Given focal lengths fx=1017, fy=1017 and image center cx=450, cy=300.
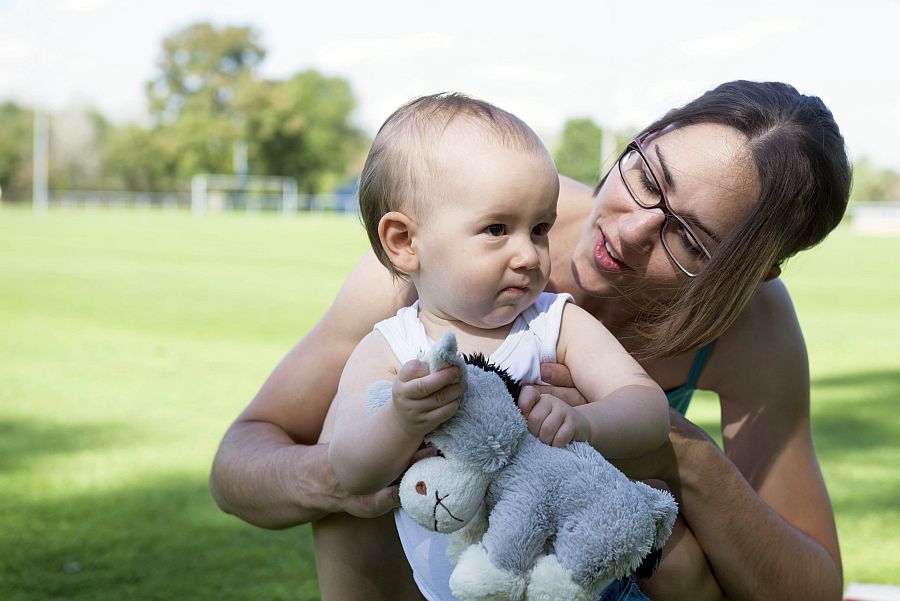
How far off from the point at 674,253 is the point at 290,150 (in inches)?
2840

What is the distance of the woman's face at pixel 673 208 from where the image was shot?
250 centimetres

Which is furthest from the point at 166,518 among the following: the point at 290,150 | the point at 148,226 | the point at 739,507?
the point at 290,150

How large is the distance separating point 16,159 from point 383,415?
78.4 meters

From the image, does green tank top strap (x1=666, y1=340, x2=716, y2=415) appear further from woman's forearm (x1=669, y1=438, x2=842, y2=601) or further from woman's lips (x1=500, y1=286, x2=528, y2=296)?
woman's lips (x1=500, y1=286, x2=528, y2=296)

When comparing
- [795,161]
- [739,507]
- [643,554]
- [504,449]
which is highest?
[795,161]

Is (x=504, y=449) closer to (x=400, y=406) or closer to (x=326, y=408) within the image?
(x=400, y=406)

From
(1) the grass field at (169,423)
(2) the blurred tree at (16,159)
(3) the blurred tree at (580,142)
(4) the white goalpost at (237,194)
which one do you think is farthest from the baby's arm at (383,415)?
(2) the blurred tree at (16,159)

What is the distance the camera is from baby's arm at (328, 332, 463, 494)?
1615mm

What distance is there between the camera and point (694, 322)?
2422 millimetres

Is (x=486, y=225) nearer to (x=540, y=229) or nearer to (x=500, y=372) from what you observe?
(x=540, y=229)

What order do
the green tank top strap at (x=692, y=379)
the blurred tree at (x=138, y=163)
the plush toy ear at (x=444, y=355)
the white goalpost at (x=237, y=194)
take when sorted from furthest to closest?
1. the blurred tree at (x=138, y=163)
2. the white goalpost at (x=237, y=194)
3. the green tank top strap at (x=692, y=379)
4. the plush toy ear at (x=444, y=355)

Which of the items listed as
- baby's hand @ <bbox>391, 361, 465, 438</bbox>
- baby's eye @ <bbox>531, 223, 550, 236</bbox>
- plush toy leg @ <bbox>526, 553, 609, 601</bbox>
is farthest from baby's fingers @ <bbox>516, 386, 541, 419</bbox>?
baby's eye @ <bbox>531, 223, 550, 236</bbox>

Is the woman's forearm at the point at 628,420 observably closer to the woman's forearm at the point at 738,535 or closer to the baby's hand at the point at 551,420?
the baby's hand at the point at 551,420

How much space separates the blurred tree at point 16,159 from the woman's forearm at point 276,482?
72.5 metres
